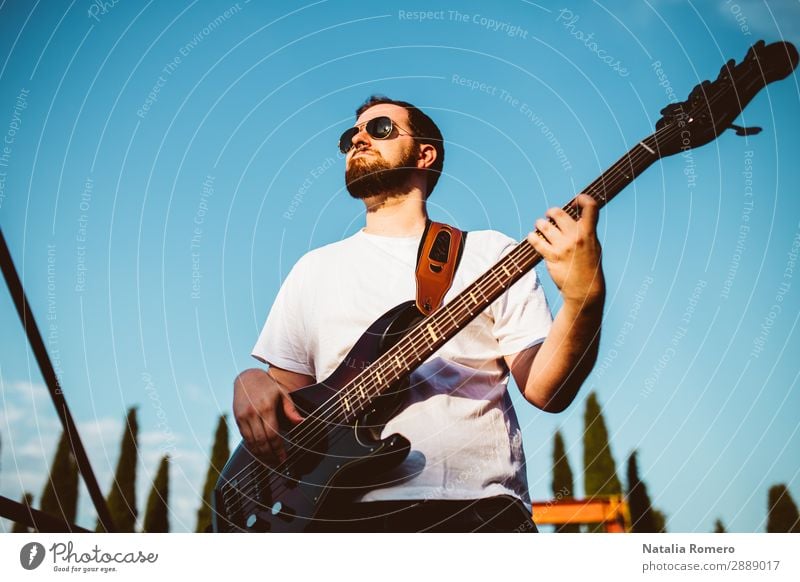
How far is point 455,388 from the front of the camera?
8.56ft

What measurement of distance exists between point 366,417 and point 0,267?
1404 mm

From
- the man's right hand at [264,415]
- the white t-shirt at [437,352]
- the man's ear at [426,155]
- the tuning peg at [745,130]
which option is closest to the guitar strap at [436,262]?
the white t-shirt at [437,352]

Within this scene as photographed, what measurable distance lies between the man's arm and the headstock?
45 centimetres

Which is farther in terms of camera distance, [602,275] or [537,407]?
[537,407]

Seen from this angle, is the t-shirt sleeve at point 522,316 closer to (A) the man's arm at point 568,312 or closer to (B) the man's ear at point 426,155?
(A) the man's arm at point 568,312

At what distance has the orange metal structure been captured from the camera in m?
3.71

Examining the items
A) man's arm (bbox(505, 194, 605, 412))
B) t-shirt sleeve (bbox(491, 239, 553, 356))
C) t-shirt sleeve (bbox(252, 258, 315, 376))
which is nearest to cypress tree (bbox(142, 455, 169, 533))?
t-shirt sleeve (bbox(252, 258, 315, 376))

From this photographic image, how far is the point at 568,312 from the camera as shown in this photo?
2.43 meters

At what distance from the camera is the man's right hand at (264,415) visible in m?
2.65

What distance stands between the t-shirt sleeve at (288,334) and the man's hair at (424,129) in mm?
677
